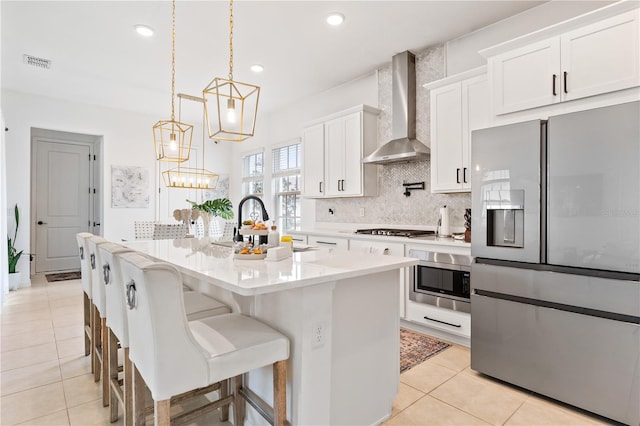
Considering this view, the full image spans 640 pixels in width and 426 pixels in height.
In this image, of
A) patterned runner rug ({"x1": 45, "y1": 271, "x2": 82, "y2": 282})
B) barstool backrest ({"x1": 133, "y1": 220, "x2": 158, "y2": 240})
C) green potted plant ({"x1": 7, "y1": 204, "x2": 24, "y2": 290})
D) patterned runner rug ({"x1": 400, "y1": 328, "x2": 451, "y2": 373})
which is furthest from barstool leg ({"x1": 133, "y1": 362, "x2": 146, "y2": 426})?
patterned runner rug ({"x1": 45, "y1": 271, "x2": 82, "y2": 282})

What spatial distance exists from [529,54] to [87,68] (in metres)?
4.90

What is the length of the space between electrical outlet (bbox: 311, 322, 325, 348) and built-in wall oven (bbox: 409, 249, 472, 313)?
5.20 ft

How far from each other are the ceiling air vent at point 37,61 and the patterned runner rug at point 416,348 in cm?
515

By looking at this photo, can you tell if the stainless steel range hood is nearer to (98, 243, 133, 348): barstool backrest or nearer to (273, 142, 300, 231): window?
(273, 142, 300, 231): window

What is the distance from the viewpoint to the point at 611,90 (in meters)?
2.10

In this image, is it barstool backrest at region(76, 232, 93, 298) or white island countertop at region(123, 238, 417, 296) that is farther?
barstool backrest at region(76, 232, 93, 298)

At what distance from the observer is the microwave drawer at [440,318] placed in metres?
2.88

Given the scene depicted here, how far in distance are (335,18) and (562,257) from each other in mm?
2707

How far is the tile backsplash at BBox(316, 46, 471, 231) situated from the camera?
369 cm

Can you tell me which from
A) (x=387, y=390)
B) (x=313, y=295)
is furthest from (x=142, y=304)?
(x=387, y=390)

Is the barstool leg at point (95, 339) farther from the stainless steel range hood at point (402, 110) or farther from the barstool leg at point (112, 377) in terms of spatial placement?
the stainless steel range hood at point (402, 110)

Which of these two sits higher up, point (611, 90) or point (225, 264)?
point (611, 90)

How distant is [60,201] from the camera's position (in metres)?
6.17

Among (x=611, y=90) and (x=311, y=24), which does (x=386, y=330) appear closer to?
(x=611, y=90)
